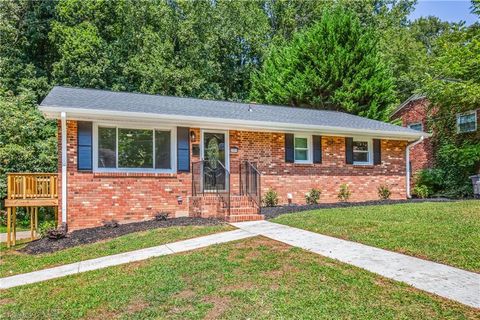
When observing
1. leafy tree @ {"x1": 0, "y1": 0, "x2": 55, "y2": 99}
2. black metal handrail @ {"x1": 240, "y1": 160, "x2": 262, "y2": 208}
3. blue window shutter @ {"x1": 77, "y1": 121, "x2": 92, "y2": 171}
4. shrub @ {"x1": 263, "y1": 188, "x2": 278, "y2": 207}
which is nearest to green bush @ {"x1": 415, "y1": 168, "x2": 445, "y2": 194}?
shrub @ {"x1": 263, "y1": 188, "x2": 278, "y2": 207}

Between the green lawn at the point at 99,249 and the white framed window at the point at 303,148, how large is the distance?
194 inches

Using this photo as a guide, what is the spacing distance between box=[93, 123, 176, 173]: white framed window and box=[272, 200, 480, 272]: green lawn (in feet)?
12.5

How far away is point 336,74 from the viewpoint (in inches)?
846

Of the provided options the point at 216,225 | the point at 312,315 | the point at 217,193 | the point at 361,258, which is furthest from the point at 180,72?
the point at 312,315

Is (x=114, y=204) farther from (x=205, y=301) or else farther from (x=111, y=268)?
(x=205, y=301)

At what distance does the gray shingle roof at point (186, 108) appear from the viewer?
10.2 metres

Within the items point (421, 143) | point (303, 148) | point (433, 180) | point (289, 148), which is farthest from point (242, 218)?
point (421, 143)

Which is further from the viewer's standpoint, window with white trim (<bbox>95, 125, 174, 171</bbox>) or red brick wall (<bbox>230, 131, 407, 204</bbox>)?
red brick wall (<bbox>230, 131, 407, 204</bbox>)

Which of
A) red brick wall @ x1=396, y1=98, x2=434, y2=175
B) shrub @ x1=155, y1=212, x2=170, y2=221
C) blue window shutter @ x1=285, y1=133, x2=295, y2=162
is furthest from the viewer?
red brick wall @ x1=396, y1=98, x2=434, y2=175

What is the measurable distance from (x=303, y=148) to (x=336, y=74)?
10.5 meters

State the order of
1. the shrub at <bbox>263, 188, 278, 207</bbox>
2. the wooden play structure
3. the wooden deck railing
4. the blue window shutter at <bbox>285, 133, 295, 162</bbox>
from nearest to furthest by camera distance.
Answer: the wooden play structure < the wooden deck railing < the shrub at <bbox>263, 188, 278, 207</bbox> < the blue window shutter at <bbox>285, 133, 295, 162</bbox>

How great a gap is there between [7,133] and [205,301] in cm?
1329

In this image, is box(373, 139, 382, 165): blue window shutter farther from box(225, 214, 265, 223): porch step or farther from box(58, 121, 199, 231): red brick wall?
box(58, 121, 199, 231): red brick wall

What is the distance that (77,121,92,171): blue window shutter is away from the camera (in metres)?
9.58
